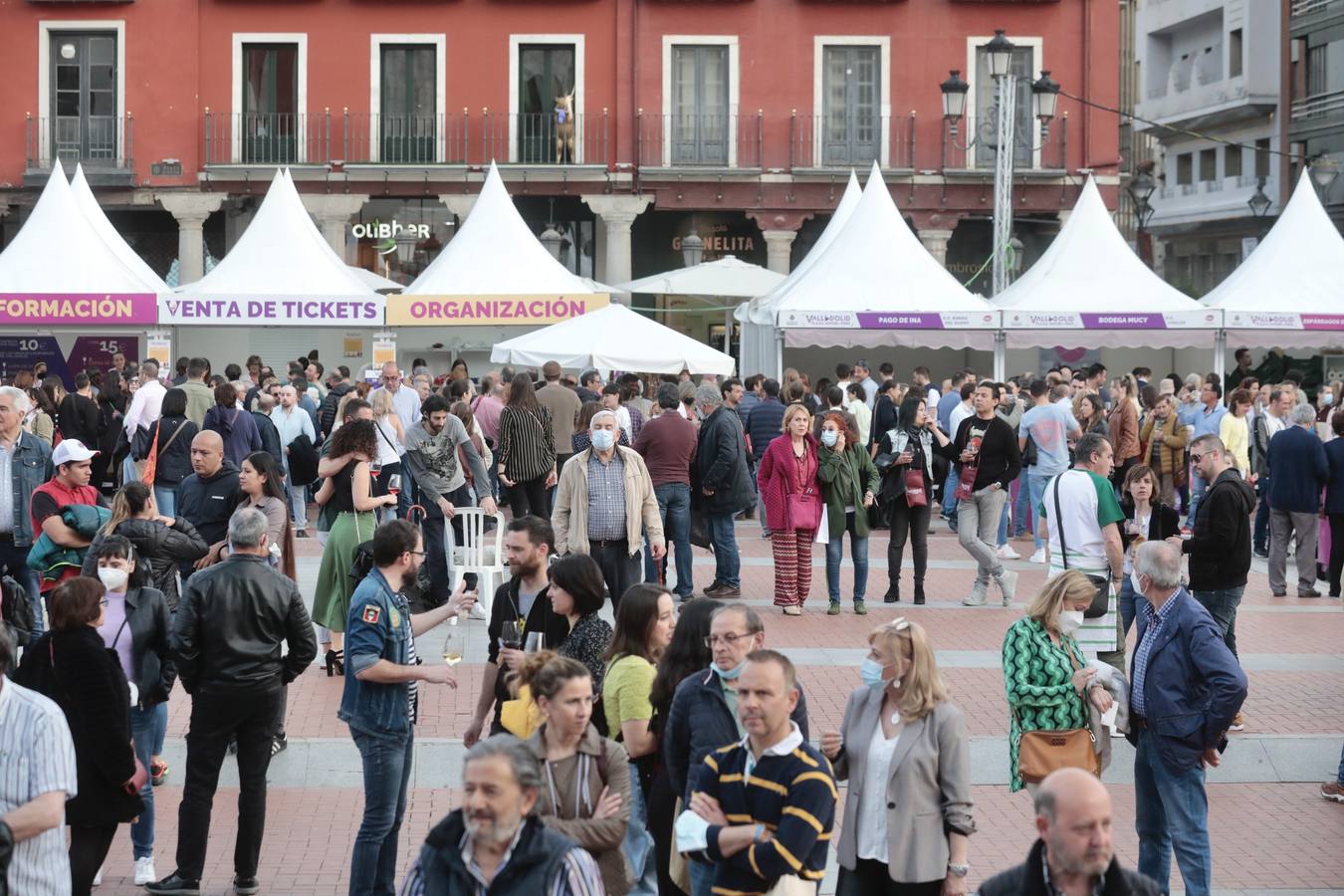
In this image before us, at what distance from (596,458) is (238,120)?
24280 mm

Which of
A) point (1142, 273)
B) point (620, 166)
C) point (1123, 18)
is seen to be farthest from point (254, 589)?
point (1123, 18)

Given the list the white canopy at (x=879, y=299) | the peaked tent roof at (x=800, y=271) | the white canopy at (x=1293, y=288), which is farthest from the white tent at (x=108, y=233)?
the white canopy at (x=1293, y=288)

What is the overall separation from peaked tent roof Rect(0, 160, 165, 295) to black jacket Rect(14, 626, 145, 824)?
54.3ft

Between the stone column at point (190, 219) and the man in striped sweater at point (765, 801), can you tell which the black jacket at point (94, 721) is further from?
the stone column at point (190, 219)

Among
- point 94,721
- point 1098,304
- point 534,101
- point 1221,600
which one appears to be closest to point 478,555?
point 1221,600

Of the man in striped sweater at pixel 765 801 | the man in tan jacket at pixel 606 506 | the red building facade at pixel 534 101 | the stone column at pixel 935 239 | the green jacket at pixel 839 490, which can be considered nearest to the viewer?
the man in striped sweater at pixel 765 801

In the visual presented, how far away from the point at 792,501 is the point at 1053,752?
693 centimetres

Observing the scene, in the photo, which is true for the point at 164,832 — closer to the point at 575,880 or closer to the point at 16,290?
the point at 575,880

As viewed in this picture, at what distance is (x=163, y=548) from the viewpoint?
8.85m

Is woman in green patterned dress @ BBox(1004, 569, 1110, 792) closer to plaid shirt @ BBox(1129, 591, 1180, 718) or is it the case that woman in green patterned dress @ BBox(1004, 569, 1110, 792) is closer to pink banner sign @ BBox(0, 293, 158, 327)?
plaid shirt @ BBox(1129, 591, 1180, 718)

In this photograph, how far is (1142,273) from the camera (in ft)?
80.6

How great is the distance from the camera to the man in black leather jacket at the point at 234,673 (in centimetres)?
746

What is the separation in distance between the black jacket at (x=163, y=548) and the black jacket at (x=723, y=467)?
6.28m

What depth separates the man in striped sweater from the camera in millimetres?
5195
